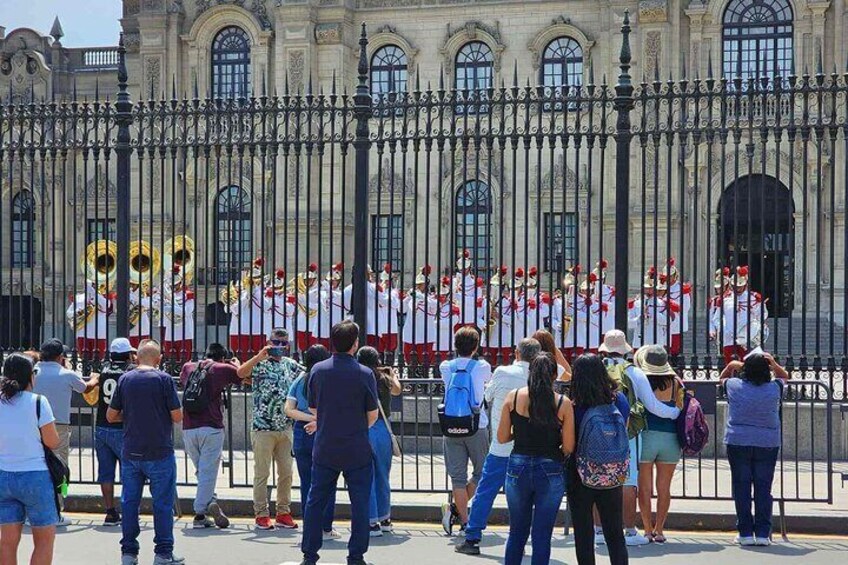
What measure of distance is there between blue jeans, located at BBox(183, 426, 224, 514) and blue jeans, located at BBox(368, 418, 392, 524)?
144 centimetres

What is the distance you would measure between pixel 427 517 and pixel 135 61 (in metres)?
29.5

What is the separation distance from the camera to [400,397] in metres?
12.8

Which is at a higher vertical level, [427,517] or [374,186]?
[374,186]

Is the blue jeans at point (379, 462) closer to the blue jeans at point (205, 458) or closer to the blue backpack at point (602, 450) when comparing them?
the blue jeans at point (205, 458)

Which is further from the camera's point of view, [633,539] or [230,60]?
[230,60]

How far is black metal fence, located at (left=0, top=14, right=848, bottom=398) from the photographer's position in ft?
47.0

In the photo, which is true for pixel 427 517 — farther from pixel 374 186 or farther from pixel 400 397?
pixel 374 186

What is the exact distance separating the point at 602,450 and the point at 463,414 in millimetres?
2275

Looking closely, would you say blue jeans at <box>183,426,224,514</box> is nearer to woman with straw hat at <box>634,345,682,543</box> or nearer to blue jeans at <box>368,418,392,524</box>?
blue jeans at <box>368,418,392,524</box>

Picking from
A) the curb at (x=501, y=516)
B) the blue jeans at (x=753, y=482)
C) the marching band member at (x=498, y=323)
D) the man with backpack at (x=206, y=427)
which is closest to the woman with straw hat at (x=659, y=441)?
the blue jeans at (x=753, y=482)

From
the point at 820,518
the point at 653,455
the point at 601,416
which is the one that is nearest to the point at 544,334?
the point at 653,455

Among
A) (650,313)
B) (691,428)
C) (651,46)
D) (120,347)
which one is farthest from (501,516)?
(651,46)

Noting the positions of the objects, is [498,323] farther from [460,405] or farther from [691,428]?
[691,428]

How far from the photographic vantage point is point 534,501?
8898mm
